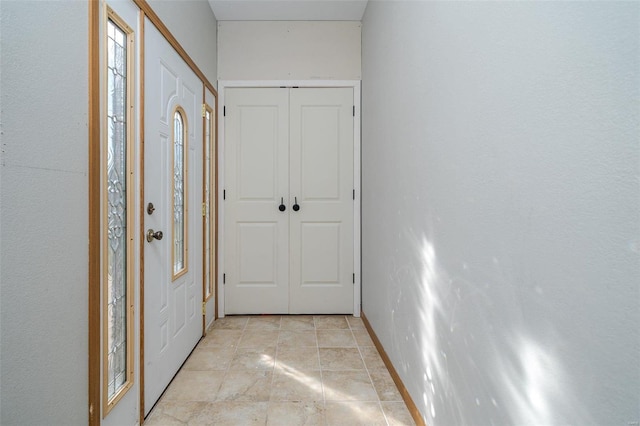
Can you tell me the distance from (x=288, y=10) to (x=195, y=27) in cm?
90

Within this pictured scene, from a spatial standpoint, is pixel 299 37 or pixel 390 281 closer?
pixel 390 281

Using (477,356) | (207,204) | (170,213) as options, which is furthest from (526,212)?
(207,204)

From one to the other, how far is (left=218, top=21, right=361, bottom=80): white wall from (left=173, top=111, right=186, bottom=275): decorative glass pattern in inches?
46.6

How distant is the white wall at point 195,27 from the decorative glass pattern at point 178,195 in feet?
1.68

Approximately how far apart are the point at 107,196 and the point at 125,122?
0.38 metres

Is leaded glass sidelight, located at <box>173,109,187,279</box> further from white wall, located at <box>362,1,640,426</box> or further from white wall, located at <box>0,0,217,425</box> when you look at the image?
white wall, located at <box>362,1,640,426</box>

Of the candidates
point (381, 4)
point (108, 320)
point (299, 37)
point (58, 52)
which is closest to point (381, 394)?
point (108, 320)

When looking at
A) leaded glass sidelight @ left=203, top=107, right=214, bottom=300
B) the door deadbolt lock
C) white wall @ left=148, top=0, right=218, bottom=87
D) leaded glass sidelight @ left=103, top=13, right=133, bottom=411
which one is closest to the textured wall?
leaded glass sidelight @ left=103, top=13, right=133, bottom=411

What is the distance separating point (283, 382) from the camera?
203cm

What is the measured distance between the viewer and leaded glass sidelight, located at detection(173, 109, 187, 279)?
212 centimetres

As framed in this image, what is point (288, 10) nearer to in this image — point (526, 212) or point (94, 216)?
point (94, 216)

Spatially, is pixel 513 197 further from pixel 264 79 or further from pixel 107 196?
pixel 264 79

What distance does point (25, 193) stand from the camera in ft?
3.12

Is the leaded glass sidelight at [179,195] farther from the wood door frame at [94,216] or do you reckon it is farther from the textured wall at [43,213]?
the textured wall at [43,213]
